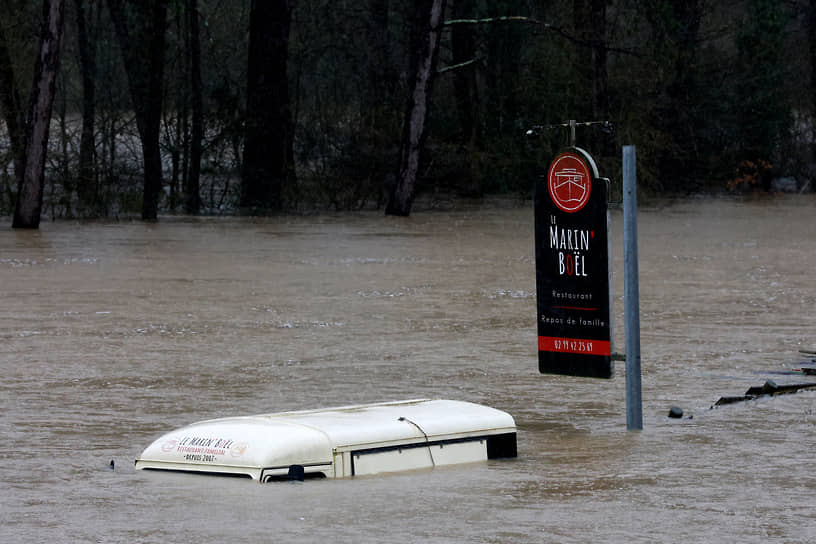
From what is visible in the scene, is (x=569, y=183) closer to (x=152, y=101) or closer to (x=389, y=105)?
(x=152, y=101)

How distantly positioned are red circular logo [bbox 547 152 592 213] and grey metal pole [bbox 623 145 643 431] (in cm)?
26

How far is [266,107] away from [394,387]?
2914cm

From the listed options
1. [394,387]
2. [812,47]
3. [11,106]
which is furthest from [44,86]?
[812,47]

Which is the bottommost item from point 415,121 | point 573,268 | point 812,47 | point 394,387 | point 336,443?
point 394,387

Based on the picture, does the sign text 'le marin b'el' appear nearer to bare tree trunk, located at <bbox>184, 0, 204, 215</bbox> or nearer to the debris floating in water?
the debris floating in water

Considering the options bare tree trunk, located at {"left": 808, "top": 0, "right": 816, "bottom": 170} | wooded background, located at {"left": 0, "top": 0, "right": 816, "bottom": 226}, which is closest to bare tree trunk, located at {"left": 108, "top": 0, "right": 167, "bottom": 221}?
wooded background, located at {"left": 0, "top": 0, "right": 816, "bottom": 226}

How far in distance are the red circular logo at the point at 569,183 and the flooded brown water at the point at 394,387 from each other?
1.43 m

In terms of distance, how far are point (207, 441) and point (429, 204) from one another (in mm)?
35242

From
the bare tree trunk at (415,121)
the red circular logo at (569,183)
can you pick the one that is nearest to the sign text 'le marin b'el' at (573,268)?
the red circular logo at (569,183)

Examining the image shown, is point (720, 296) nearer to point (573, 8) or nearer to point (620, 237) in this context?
point (620, 237)

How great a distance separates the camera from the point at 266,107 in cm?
4084

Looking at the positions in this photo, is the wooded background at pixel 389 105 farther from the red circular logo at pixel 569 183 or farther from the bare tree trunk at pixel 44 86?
the red circular logo at pixel 569 183

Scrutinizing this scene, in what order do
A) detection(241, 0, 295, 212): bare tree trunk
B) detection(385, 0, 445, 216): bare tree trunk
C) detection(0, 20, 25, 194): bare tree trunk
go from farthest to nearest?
detection(241, 0, 295, 212): bare tree trunk
detection(385, 0, 445, 216): bare tree trunk
detection(0, 20, 25, 194): bare tree trunk

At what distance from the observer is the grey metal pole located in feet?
33.5
